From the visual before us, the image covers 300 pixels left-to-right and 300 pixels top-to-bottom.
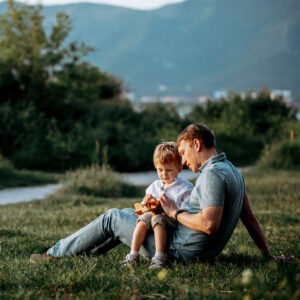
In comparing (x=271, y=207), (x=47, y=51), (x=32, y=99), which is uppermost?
(x=47, y=51)

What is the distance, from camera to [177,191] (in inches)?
161

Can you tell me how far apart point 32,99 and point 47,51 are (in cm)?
325

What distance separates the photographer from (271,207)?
8820mm

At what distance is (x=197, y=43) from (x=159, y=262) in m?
158

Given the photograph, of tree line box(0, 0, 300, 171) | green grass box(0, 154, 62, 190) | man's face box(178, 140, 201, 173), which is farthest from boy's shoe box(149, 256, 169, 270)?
tree line box(0, 0, 300, 171)

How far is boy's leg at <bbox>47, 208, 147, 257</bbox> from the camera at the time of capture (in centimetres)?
421

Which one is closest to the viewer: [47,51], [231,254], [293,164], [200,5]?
[231,254]

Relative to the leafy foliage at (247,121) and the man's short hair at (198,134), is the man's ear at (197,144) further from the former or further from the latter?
the leafy foliage at (247,121)

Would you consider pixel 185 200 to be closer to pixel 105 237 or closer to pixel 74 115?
pixel 105 237

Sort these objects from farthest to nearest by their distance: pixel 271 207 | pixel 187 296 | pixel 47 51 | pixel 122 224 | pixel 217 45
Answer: pixel 217 45, pixel 47 51, pixel 271 207, pixel 122 224, pixel 187 296

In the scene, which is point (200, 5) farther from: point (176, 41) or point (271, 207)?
point (271, 207)

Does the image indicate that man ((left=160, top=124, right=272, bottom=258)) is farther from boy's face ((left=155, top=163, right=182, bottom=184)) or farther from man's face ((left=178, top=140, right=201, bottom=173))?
boy's face ((left=155, top=163, right=182, bottom=184))

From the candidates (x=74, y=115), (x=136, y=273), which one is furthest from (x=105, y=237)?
(x=74, y=115)

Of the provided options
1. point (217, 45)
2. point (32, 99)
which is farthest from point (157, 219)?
point (217, 45)
